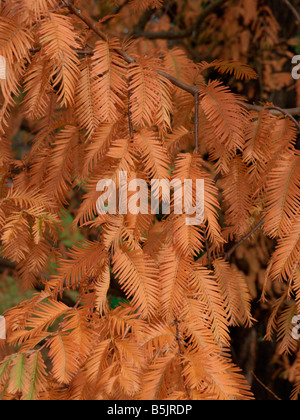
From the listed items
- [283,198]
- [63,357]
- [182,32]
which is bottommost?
[63,357]

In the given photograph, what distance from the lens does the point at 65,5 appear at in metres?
0.60

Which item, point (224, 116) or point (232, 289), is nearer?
point (224, 116)

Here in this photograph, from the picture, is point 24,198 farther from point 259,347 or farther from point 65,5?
point 259,347

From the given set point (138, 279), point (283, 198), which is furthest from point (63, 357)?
point (283, 198)

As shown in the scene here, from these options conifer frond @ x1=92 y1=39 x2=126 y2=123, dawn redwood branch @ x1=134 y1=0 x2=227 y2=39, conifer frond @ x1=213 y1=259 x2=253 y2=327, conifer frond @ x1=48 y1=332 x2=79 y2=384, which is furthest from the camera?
dawn redwood branch @ x1=134 y1=0 x2=227 y2=39

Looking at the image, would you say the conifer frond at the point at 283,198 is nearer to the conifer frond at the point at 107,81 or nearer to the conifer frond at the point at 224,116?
the conifer frond at the point at 224,116

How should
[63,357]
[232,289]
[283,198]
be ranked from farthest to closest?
[232,289]
[283,198]
[63,357]

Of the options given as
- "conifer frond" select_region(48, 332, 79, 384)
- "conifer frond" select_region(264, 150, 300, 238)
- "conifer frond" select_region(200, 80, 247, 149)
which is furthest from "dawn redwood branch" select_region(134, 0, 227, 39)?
"conifer frond" select_region(48, 332, 79, 384)

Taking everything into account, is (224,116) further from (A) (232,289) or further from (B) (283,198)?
(A) (232,289)

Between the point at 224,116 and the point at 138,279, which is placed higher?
the point at 224,116

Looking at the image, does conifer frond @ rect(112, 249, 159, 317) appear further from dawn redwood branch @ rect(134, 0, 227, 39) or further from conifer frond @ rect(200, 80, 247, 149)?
dawn redwood branch @ rect(134, 0, 227, 39)

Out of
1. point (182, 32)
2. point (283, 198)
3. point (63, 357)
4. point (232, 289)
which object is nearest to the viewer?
point (63, 357)

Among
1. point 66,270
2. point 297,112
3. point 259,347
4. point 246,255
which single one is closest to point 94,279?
point 66,270
